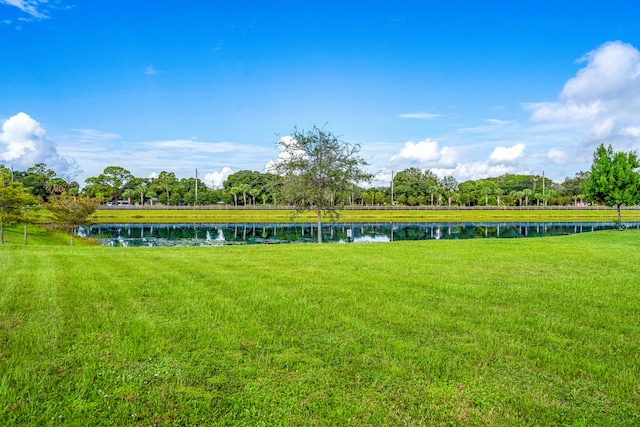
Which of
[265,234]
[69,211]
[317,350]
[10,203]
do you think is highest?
[10,203]

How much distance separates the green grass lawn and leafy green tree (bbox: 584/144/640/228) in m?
24.3

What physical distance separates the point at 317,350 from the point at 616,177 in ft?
108

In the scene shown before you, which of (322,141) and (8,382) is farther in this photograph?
(322,141)

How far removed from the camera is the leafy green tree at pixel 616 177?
29.3 m

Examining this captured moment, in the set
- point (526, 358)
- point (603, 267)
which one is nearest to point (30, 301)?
point (526, 358)

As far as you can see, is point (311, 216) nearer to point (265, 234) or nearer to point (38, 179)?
point (265, 234)

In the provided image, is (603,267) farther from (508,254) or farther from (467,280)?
(467,280)

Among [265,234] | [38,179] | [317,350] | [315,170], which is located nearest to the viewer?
[317,350]

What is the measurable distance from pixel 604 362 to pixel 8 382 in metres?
6.52

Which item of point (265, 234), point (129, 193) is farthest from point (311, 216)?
point (129, 193)

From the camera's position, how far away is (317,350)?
5074mm

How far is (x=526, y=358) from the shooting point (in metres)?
4.92

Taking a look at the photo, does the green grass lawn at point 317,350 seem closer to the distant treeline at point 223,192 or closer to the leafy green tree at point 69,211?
the leafy green tree at point 69,211

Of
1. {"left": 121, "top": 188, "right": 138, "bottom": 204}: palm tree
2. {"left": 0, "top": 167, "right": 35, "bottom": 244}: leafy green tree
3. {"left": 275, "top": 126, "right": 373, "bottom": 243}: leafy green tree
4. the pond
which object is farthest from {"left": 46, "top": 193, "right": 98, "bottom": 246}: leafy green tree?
{"left": 121, "top": 188, "right": 138, "bottom": 204}: palm tree
